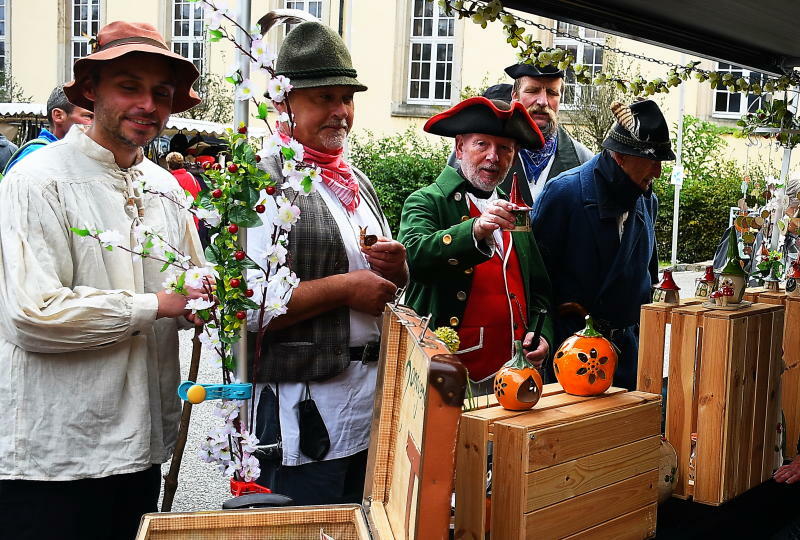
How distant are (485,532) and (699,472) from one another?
3.23ft

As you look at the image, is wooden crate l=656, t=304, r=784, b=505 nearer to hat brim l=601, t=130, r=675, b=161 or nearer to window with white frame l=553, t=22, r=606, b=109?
hat brim l=601, t=130, r=675, b=161

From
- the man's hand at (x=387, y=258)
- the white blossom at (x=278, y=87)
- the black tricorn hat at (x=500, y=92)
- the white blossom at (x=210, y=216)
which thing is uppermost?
the black tricorn hat at (x=500, y=92)

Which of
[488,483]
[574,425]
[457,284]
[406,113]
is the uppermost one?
[406,113]

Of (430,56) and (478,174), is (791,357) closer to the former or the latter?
(478,174)

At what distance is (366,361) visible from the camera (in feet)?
7.66

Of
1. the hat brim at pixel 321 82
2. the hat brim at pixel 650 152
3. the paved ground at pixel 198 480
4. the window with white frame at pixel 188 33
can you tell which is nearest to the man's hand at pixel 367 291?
the hat brim at pixel 321 82

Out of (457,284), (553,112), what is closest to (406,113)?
(553,112)

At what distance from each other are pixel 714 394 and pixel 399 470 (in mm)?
1311

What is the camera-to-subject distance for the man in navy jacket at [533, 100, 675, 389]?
309 centimetres

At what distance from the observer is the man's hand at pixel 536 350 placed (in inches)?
108

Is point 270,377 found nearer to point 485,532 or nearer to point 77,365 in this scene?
point 77,365

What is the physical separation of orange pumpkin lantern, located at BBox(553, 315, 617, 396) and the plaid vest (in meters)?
0.57

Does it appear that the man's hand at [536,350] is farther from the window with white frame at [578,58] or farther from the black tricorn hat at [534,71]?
the window with white frame at [578,58]

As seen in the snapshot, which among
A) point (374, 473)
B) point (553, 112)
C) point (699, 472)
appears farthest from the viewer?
point (553, 112)
